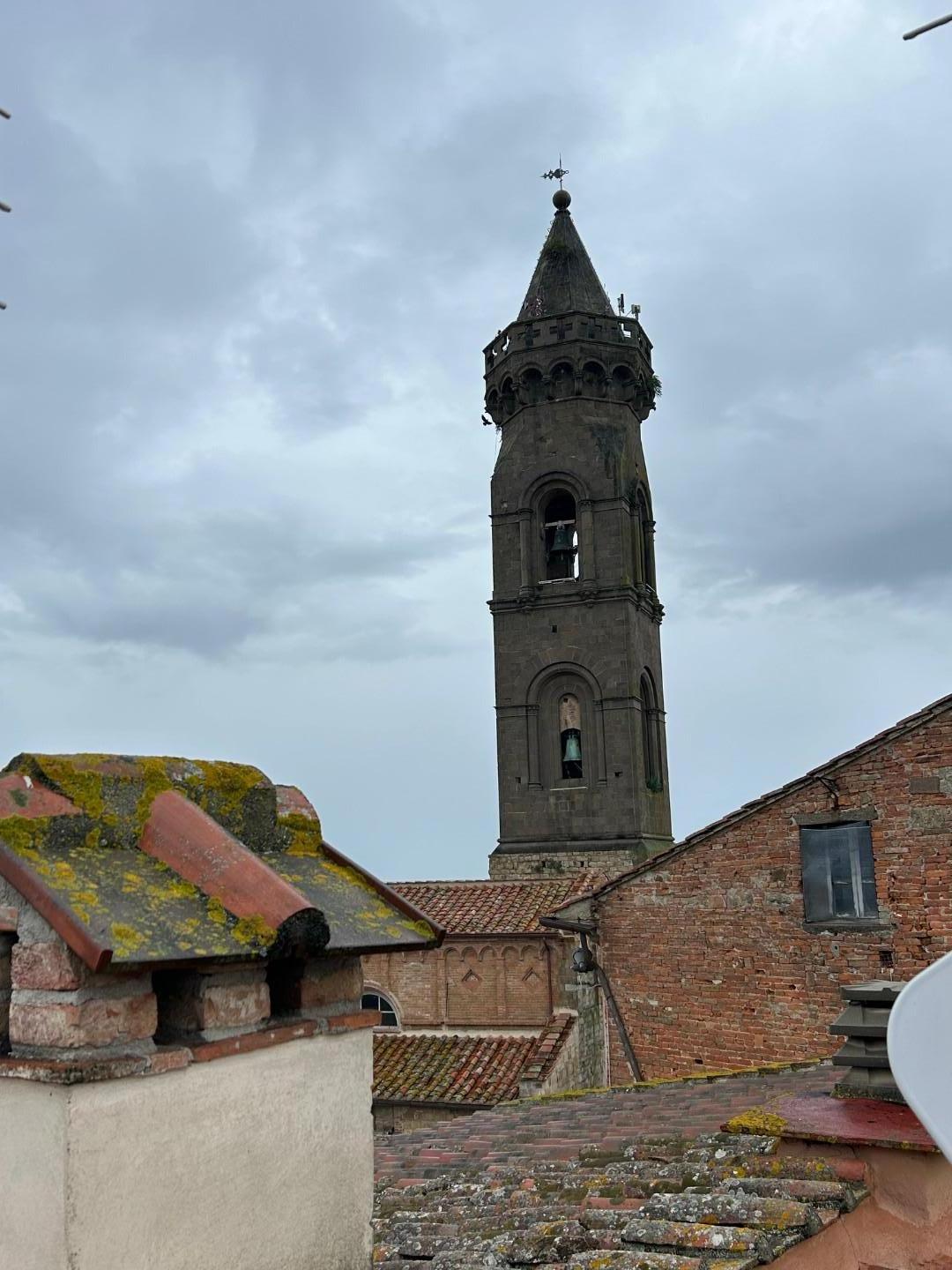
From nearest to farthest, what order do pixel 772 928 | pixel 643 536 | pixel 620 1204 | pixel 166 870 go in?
1. pixel 166 870
2. pixel 620 1204
3. pixel 772 928
4. pixel 643 536

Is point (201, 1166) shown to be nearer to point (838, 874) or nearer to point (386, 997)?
point (838, 874)

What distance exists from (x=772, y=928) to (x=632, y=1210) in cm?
999

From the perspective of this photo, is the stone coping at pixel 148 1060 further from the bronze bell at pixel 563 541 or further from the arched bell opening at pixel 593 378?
the arched bell opening at pixel 593 378

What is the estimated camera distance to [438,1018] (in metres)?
21.8

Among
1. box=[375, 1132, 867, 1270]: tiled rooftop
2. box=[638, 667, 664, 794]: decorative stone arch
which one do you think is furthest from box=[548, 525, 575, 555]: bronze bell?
box=[375, 1132, 867, 1270]: tiled rooftop

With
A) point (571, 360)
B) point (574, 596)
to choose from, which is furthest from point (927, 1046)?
point (571, 360)

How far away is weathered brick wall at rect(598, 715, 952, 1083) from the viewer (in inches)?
483

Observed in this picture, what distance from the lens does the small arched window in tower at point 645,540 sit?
33.0m

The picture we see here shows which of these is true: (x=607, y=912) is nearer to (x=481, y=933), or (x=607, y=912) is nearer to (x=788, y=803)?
(x=788, y=803)

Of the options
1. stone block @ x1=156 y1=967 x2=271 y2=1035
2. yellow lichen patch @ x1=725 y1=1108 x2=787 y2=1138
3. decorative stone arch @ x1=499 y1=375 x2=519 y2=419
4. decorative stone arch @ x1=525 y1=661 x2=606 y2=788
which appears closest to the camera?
stone block @ x1=156 y1=967 x2=271 y2=1035

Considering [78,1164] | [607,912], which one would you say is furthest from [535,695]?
[78,1164]

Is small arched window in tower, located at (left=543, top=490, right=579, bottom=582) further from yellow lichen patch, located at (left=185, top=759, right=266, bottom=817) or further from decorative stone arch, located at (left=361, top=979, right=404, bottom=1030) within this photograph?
yellow lichen patch, located at (left=185, top=759, right=266, bottom=817)

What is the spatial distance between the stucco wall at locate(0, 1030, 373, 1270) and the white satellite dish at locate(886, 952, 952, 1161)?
69.6 inches

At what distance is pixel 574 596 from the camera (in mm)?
31297
